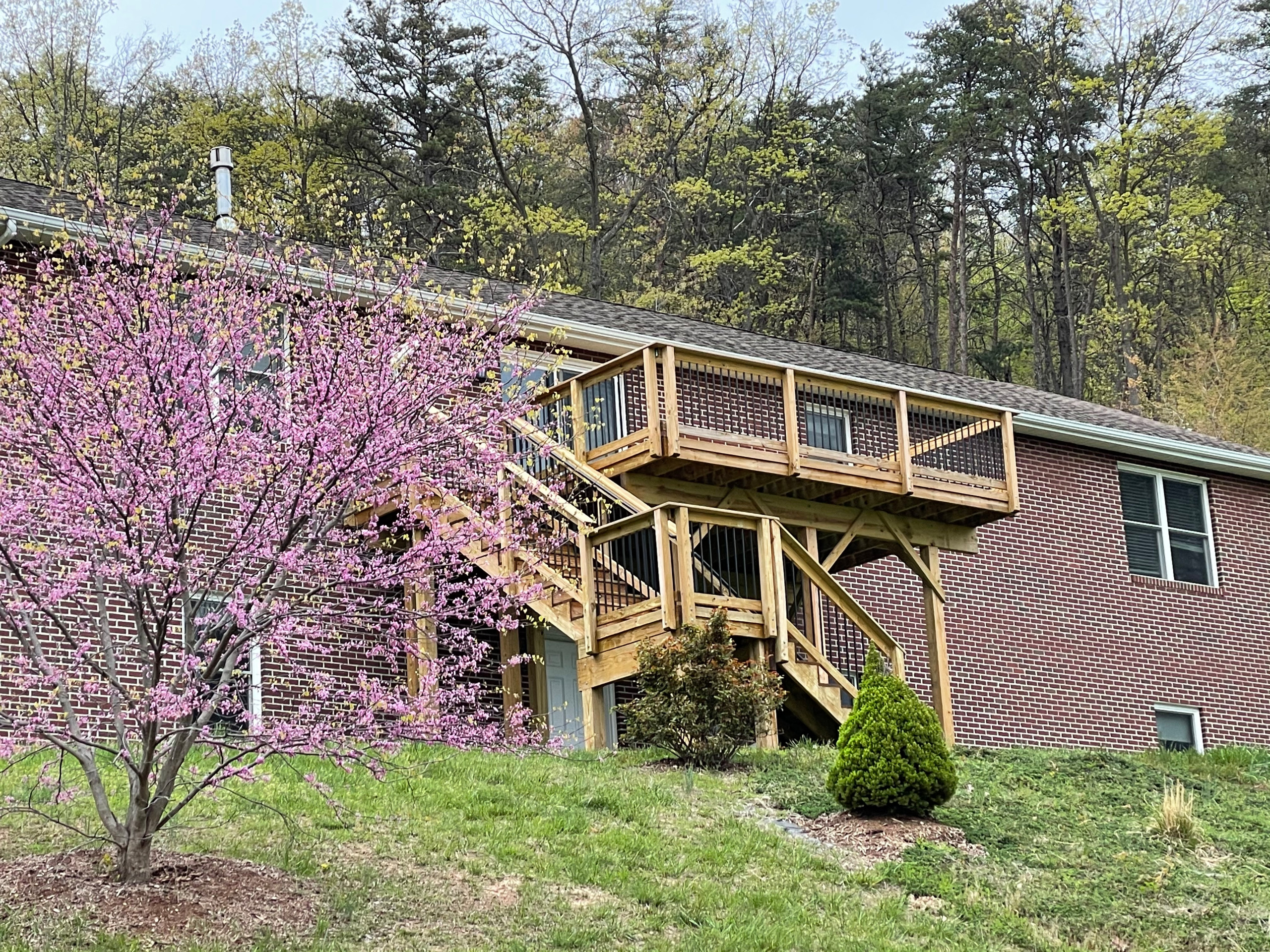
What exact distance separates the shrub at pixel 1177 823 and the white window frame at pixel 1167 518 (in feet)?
32.2

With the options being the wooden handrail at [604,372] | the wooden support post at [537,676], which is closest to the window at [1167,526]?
the wooden support post at [537,676]

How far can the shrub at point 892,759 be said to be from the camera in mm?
10969

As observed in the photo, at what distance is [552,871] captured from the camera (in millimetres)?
9375

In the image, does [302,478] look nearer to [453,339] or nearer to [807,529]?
[453,339]

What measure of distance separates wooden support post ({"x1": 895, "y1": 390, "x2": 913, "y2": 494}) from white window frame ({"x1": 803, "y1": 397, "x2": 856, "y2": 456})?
1.60ft

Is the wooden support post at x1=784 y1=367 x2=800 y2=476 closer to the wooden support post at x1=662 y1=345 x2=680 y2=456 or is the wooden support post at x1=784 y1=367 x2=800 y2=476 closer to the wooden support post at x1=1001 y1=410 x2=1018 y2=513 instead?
the wooden support post at x1=662 y1=345 x2=680 y2=456

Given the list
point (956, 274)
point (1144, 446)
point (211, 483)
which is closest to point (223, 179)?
point (211, 483)

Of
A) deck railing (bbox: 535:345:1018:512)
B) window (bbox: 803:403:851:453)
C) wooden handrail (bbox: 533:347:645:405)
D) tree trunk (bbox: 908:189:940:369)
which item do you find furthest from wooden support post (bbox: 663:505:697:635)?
tree trunk (bbox: 908:189:940:369)

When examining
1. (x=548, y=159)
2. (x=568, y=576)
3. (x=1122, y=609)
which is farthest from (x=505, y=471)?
(x=548, y=159)

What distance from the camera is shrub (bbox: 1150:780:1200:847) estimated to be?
11.6m

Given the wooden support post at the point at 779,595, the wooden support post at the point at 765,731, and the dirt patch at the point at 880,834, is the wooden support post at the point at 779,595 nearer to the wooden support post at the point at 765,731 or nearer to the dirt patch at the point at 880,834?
the wooden support post at the point at 765,731

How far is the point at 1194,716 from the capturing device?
69.4 feet

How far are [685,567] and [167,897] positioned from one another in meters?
5.53

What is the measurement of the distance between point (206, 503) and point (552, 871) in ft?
18.8
